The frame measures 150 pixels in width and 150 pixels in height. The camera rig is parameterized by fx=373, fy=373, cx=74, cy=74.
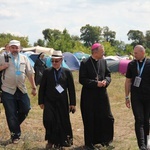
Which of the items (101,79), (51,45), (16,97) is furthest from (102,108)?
(51,45)

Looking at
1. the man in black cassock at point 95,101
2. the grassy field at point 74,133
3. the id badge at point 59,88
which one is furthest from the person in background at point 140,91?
the id badge at point 59,88

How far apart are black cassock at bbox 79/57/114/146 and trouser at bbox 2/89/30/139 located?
3.24ft

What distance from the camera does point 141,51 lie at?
5.77 metres

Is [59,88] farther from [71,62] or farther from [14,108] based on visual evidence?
[71,62]

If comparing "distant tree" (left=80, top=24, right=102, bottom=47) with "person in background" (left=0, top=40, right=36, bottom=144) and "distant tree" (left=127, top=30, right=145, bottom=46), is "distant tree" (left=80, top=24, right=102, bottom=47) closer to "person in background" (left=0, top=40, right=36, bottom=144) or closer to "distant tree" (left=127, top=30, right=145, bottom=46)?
"distant tree" (left=127, top=30, right=145, bottom=46)

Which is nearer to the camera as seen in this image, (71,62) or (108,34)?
(71,62)

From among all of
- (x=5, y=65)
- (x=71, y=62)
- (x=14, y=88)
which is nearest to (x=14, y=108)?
(x=14, y=88)

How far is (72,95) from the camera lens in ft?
19.5

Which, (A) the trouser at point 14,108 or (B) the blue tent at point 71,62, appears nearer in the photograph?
(A) the trouser at point 14,108

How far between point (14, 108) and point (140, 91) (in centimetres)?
206

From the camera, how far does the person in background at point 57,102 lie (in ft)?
19.2

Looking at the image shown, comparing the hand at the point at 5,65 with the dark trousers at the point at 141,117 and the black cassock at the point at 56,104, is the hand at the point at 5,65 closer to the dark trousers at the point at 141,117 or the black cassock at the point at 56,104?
the black cassock at the point at 56,104

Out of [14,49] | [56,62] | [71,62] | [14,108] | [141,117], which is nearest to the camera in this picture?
[141,117]

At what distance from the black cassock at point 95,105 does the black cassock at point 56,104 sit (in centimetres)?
24
